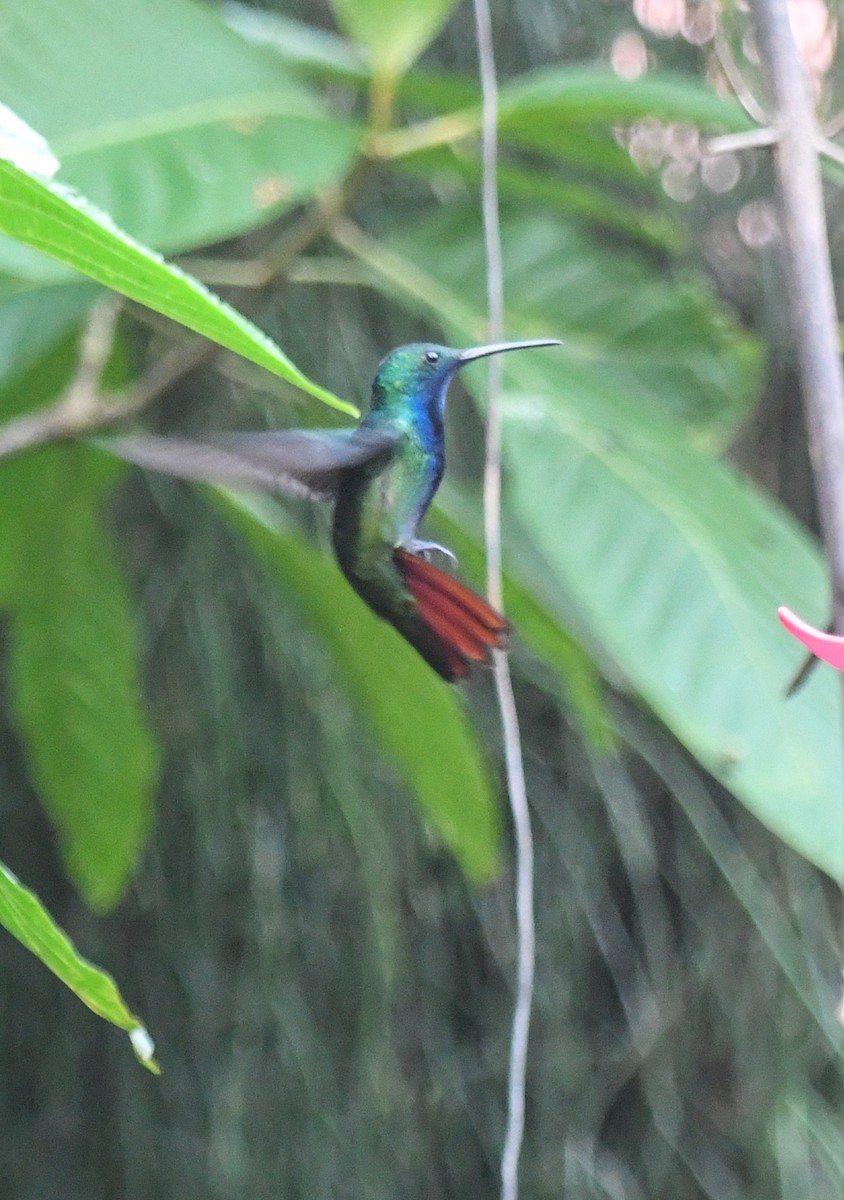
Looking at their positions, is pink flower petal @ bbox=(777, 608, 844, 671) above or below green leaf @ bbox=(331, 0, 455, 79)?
below

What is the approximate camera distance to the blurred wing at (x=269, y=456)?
224mm

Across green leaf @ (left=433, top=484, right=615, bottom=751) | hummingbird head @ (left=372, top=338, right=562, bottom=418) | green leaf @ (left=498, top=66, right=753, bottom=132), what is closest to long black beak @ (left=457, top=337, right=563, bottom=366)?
hummingbird head @ (left=372, top=338, right=562, bottom=418)

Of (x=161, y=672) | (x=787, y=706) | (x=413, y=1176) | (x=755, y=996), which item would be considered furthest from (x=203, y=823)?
(x=787, y=706)

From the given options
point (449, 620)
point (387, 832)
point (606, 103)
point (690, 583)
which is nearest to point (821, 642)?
point (449, 620)

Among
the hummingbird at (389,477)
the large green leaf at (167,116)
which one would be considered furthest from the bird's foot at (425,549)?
the large green leaf at (167,116)

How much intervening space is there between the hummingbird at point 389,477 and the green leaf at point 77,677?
1.45 ft

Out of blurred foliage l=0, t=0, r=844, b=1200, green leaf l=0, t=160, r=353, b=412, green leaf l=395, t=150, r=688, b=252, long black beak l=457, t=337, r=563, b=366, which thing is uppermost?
green leaf l=395, t=150, r=688, b=252

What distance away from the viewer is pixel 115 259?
0.60 ft

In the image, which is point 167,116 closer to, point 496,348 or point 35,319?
point 35,319

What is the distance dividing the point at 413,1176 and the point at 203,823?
0.33m

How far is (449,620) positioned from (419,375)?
0.18 ft

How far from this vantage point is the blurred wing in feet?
0.73

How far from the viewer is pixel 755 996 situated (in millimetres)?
973

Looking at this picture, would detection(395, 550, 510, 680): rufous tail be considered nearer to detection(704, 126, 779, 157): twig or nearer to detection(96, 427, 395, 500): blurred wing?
detection(96, 427, 395, 500): blurred wing
